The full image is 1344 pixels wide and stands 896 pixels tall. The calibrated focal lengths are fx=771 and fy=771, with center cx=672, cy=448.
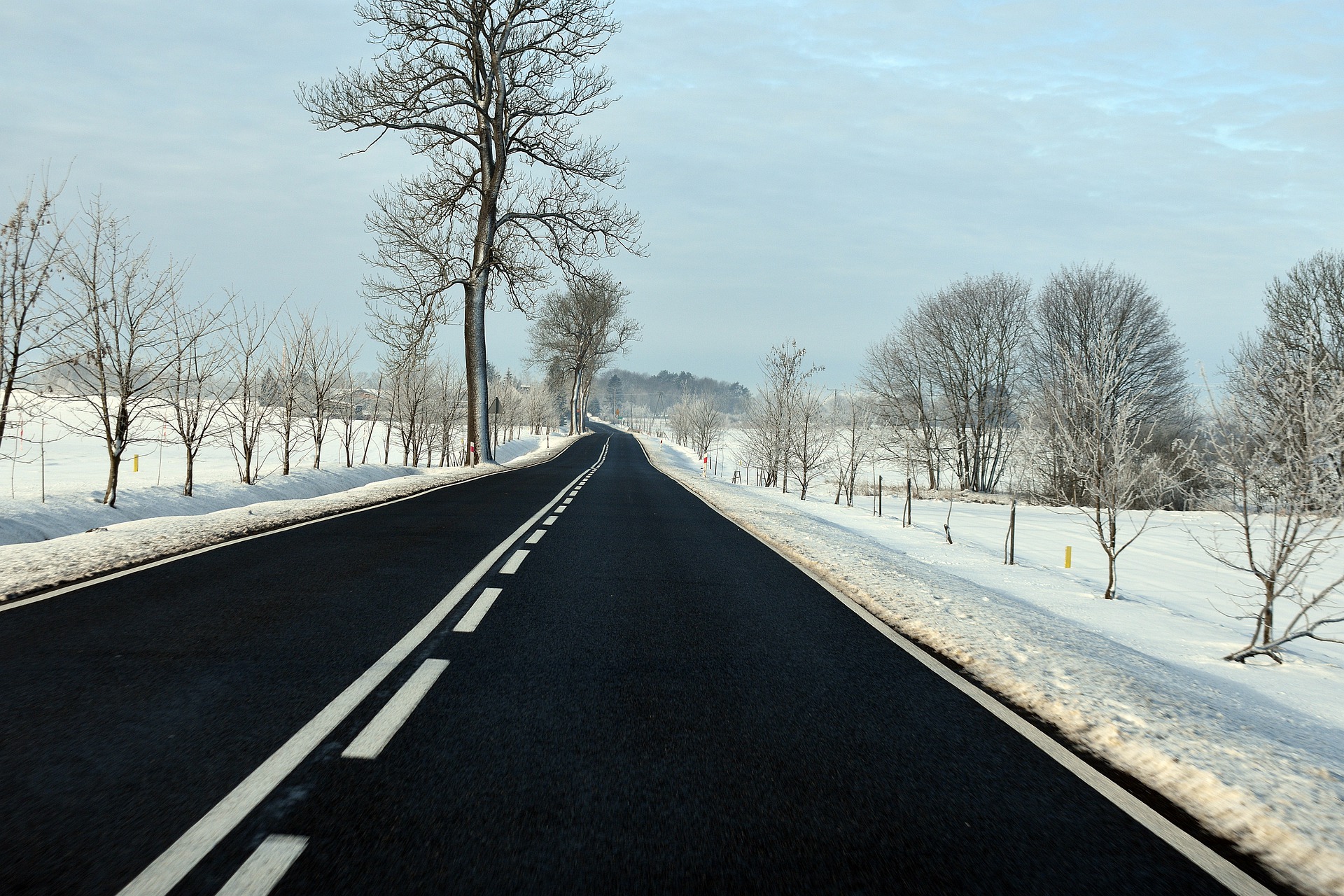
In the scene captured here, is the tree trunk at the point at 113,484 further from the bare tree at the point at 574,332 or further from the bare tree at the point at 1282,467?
the bare tree at the point at 574,332

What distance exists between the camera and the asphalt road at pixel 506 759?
2400mm

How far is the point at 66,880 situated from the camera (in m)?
2.20

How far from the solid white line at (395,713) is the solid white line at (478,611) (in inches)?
33.8

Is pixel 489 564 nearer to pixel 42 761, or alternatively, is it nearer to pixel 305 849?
pixel 42 761

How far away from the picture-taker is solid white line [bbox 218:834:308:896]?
2191 millimetres

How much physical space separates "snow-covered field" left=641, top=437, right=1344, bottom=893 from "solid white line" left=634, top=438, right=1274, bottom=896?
0.60 feet

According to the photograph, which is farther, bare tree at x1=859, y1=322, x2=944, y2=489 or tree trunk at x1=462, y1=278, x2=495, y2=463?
bare tree at x1=859, y1=322, x2=944, y2=489

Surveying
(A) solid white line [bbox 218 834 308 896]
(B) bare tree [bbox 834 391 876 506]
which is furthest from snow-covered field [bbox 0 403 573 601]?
(B) bare tree [bbox 834 391 876 506]

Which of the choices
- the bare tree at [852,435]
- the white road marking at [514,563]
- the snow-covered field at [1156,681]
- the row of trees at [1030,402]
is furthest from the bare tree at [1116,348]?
the white road marking at [514,563]

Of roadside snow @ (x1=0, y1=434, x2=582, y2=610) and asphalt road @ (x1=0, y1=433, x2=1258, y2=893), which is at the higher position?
asphalt road @ (x1=0, y1=433, x2=1258, y2=893)

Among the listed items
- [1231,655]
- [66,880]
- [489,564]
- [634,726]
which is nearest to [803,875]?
[634,726]

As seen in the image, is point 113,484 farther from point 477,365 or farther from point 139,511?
point 477,365

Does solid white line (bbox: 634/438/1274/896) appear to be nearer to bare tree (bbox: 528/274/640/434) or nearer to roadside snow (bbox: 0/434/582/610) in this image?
roadside snow (bbox: 0/434/582/610)

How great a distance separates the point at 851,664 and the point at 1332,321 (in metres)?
36.1
